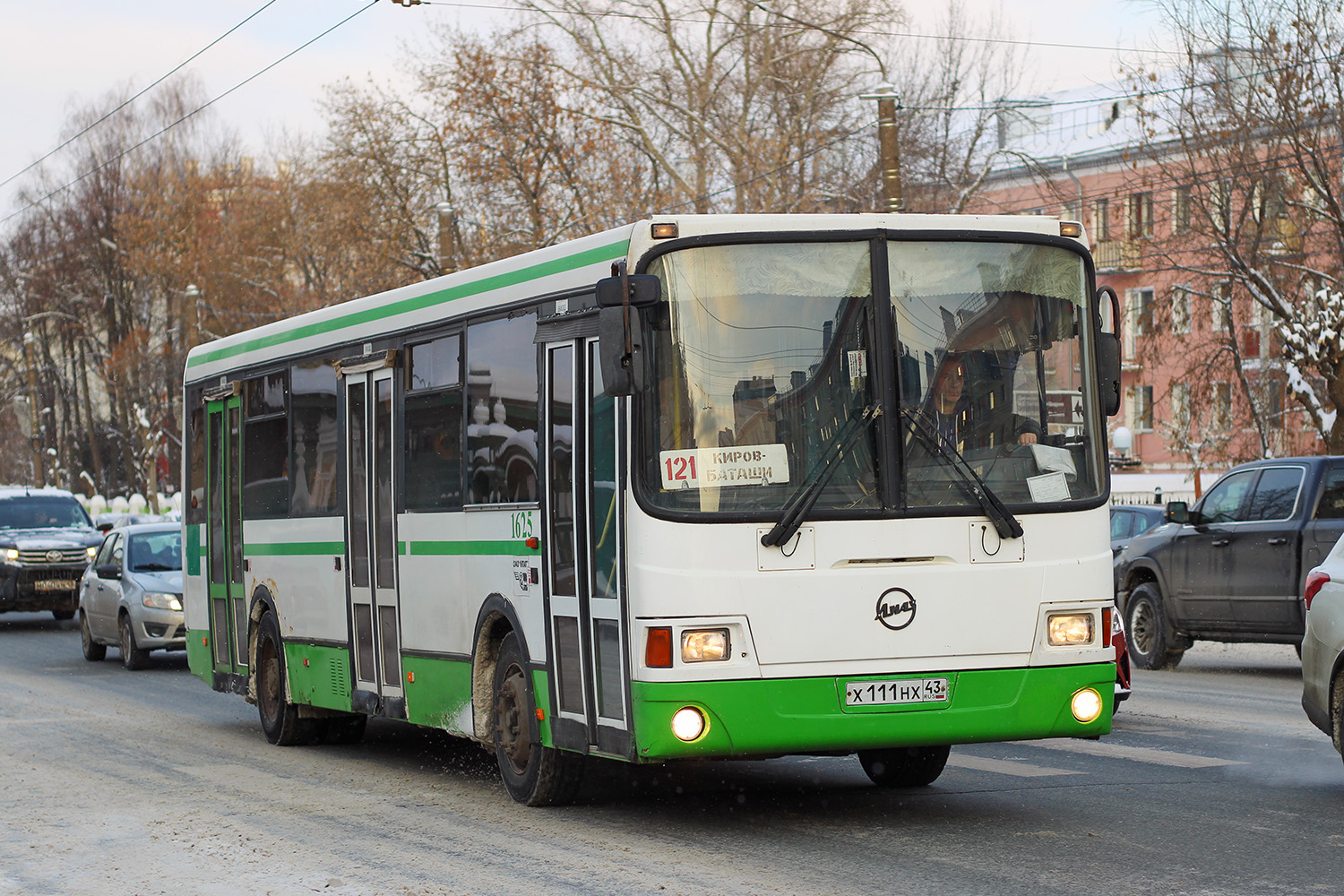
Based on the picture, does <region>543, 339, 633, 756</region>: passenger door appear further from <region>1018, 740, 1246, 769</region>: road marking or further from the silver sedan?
the silver sedan

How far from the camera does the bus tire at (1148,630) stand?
1922cm

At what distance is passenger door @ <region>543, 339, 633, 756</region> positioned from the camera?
8.68 m

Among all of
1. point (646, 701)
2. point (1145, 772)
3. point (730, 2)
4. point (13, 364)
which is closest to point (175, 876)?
point (646, 701)

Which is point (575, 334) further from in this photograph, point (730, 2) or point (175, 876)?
point (730, 2)

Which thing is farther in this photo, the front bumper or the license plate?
the front bumper

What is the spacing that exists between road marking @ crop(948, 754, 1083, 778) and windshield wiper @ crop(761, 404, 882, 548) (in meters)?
3.04

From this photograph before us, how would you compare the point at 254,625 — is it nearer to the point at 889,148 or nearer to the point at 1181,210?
the point at 889,148

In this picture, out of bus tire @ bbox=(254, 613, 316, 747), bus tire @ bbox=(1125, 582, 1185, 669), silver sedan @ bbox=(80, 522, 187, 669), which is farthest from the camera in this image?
silver sedan @ bbox=(80, 522, 187, 669)

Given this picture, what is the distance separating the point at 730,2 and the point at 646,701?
125 ft

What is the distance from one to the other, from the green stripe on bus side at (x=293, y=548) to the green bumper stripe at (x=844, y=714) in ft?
14.4

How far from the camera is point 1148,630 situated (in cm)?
1950

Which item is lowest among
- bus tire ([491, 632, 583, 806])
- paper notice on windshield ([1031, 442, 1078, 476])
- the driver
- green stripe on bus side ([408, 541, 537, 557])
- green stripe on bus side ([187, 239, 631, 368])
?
bus tire ([491, 632, 583, 806])

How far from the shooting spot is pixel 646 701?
832cm

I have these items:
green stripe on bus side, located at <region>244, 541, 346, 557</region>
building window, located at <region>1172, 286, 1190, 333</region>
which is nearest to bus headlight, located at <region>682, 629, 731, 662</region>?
green stripe on bus side, located at <region>244, 541, 346, 557</region>
